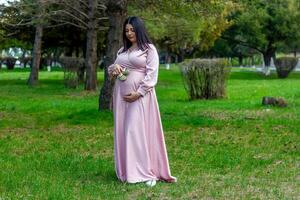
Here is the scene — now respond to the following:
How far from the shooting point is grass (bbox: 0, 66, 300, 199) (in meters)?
6.53

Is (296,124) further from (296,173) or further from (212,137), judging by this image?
(296,173)

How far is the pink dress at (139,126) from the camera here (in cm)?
681

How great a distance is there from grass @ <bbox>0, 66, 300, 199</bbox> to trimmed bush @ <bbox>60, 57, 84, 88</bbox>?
11.8 metres

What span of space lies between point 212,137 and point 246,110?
5.10 meters

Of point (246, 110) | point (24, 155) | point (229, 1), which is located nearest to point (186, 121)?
point (246, 110)

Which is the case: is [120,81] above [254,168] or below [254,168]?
above

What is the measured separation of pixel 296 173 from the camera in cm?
752

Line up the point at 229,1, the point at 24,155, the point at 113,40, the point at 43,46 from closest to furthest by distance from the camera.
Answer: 1. the point at 24,155
2. the point at 113,40
3. the point at 229,1
4. the point at 43,46

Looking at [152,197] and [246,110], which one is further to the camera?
[246,110]

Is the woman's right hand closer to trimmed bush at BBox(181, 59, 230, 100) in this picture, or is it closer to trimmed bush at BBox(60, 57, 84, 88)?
trimmed bush at BBox(181, 59, 230, 100)

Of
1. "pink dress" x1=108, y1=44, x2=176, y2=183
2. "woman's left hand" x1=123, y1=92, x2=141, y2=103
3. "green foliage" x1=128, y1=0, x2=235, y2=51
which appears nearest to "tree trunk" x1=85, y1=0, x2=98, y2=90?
"green foliage" x1=128, y1=0, x2=235, y2=51

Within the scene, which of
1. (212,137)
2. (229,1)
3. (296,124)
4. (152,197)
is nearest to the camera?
(152,197)

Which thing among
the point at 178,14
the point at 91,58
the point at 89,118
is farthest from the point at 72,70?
the point at 89,118

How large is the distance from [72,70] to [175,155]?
63.8ft
